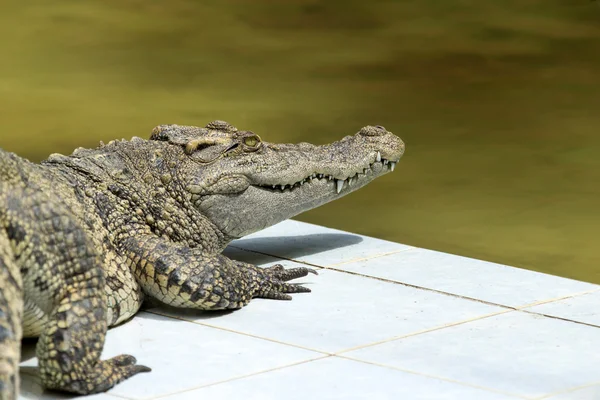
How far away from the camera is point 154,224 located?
5.30 meters

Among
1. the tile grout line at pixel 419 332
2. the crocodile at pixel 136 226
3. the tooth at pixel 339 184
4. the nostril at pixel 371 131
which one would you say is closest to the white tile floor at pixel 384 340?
the tile grout line at pixel 419 332

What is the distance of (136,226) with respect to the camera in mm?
5156

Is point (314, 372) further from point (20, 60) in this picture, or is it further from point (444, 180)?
point (20, 60)

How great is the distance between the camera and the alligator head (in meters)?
5.57

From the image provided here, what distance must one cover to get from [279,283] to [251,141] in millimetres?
774

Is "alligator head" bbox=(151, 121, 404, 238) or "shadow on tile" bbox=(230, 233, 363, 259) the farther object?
"shadow on tile" bbox=(230, 233, 363, 259)

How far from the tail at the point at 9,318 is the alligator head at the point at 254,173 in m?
1.81

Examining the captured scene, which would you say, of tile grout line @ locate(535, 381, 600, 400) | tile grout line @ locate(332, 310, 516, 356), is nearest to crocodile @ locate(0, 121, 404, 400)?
tile grout line @ locate(332, 310, 516, 356)

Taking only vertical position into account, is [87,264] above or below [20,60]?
below

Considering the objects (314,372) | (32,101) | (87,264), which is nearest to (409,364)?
(314,372)

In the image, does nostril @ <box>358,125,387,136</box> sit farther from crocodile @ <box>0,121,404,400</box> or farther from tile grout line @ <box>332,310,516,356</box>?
tile grout line @ <box>332,310,516,356</box>

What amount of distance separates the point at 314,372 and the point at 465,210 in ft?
14.7

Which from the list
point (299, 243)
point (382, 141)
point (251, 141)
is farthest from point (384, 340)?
point (299, 243)

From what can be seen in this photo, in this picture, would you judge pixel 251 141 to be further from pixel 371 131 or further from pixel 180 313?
pixel 180 313
